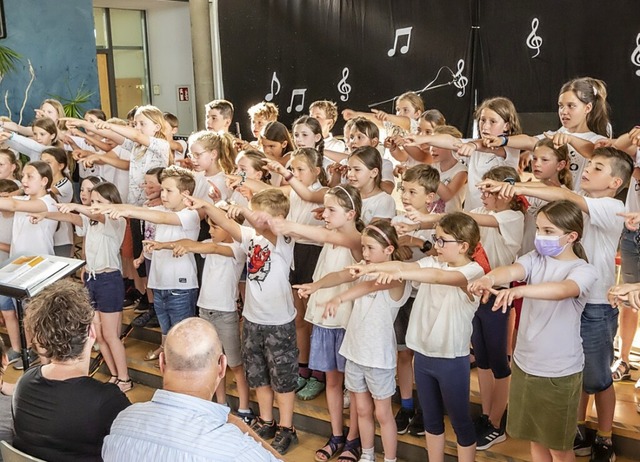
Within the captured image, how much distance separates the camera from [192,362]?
2072 mm

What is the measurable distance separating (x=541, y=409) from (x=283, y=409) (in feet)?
4.61

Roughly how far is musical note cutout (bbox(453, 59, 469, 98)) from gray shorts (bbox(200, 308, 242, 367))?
3734mm

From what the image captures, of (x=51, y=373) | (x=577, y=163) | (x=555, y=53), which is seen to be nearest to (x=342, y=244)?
(x=577, y=163)

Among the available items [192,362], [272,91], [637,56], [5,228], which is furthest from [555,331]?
[272,91]

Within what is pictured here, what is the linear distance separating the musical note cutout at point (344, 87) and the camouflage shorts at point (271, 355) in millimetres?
4612

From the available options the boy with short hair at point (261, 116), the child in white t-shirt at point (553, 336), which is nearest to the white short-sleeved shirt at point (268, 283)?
the child in white t-shirt at point (553, 336)

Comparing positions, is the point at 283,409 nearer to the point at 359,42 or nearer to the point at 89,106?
the point at 359,42

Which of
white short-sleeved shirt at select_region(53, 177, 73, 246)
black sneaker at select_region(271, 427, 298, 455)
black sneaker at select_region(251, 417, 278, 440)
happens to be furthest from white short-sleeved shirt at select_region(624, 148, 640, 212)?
white short-sleeved shirt at select_region(53, 177, 73, 246)

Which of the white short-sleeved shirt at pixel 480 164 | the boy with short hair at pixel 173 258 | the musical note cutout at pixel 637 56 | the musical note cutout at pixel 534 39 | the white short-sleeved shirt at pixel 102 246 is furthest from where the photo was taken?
the musical note cutout at pixel 534 39

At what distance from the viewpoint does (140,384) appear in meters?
4.78

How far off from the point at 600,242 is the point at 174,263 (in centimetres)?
231

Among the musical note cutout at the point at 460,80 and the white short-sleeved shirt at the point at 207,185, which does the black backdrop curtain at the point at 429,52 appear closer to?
the musical note cutout at the point at 460,80

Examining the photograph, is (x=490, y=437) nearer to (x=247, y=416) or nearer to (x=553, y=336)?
(x=553, y=336)

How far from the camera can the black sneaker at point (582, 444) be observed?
3.34 metres
